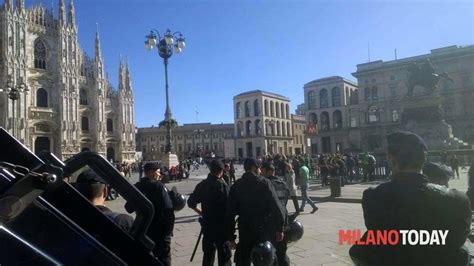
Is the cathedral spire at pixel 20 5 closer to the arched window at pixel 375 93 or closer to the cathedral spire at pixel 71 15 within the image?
the cathedral spire at pixel 71 15

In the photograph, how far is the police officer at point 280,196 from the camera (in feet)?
14.8

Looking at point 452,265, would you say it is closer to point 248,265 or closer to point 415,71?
point 248,265

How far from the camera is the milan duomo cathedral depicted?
3909cm

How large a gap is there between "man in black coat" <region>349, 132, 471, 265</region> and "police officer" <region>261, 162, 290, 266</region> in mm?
2385

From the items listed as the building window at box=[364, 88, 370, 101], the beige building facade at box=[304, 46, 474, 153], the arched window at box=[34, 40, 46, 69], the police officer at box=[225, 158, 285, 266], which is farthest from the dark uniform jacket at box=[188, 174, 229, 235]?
the building window at box=[364, 88, 370, 101]

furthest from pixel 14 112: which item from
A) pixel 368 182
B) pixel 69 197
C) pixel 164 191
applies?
pixel 69 197

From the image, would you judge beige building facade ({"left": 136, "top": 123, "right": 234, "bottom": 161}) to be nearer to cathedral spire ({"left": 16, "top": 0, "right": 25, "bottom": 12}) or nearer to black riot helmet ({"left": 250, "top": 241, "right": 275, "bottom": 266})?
cathedral spire ({"left": 16, "top": 0, "right": 25, "bottom": 12})

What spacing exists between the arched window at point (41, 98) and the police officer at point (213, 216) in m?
44.8

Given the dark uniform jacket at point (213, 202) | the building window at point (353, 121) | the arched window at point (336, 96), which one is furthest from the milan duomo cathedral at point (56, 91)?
the arched window at point (336, 96)

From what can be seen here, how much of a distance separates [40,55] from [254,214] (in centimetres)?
4785

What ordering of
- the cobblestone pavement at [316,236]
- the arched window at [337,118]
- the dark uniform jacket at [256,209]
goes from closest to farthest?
the dark uniform jacket at [256,209], the cobblestone pavement at [316,236], the arched window at [337,118]

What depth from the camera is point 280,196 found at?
512 centimetres

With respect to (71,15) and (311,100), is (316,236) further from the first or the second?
(311,100)

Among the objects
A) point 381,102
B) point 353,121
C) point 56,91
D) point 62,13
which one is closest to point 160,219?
point 56,91
